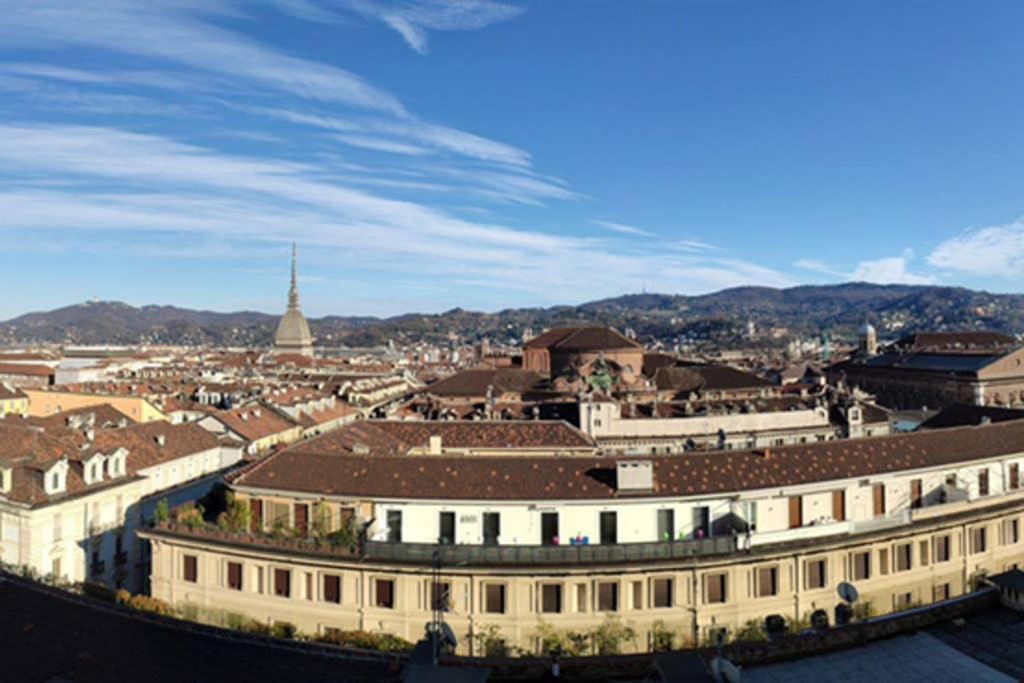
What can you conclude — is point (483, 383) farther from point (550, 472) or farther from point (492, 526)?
point (492, 526)

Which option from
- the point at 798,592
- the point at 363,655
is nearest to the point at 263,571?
the point at 363,655

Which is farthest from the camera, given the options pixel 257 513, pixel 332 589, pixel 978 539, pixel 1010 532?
pixel 1010 532

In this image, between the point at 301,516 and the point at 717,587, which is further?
the point at 301,516

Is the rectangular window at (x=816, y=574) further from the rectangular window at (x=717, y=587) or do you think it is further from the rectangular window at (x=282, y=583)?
the rectangular window at (x=282, y=583)

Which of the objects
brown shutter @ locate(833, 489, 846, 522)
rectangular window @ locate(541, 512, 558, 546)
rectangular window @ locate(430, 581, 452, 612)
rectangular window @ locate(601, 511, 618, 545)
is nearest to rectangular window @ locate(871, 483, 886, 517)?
brown shutter @ locate(833, 489, 846, 522)

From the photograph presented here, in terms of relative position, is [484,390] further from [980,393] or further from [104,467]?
[980,393]

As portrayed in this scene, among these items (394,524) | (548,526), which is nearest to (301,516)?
(394,524)
